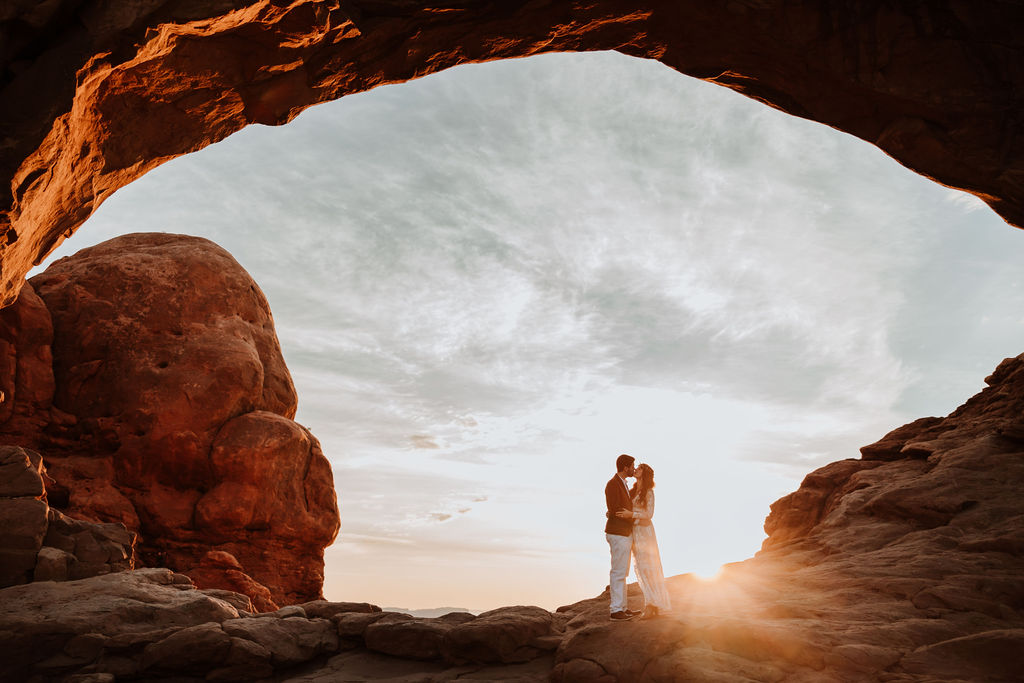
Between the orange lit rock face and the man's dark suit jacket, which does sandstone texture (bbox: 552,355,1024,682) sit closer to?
the man's dark suit jacket

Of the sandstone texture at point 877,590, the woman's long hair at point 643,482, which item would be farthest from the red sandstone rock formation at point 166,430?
the woman's long hair at point 643,482

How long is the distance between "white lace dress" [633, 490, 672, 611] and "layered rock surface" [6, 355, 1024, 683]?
0.61m

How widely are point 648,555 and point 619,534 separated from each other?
696mm

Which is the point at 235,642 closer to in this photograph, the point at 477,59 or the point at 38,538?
the point at 38,538

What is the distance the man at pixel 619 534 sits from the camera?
10.4 m

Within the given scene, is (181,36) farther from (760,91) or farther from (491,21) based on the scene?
(760,91)

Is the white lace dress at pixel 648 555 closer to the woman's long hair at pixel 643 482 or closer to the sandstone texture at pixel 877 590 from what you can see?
the woman's long hair at pixel 643 482

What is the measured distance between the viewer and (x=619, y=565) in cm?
1043

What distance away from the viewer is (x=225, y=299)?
27516mm

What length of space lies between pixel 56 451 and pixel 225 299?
8.85 m

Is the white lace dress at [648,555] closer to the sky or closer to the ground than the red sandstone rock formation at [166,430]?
closer to the ground

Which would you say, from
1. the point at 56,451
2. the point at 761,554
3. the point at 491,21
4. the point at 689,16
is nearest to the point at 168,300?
the point at 56,451

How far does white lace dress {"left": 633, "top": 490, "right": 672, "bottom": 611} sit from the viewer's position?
416 inches

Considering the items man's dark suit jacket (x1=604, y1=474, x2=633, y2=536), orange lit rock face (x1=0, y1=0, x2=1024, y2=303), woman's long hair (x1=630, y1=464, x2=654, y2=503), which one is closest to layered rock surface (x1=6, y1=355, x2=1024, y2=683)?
man's dark suit jacket (x1=604, y1=474, x2=633, y2=536)
